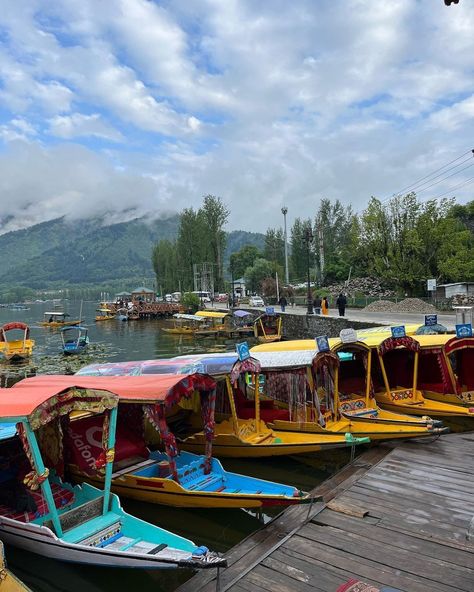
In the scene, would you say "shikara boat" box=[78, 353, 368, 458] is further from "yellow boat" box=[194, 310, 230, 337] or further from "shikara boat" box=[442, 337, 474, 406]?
"yellow boat" box=[194, 310, 230, 337]

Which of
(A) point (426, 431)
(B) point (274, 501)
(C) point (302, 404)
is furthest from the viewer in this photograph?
(C) point (302, 404)

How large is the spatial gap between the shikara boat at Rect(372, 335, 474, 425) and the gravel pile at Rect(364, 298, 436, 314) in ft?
63.6

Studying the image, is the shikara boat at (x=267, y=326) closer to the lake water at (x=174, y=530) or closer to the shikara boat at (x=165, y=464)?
the lake water at (x=174, y=530)

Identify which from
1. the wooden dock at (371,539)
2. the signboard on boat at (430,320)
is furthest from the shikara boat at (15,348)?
the wooden dock at (371,539)

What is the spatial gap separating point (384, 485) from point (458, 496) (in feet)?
4.02

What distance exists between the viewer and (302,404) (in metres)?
11.4

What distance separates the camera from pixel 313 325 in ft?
112

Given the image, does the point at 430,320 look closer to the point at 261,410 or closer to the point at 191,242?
the point at 261,410

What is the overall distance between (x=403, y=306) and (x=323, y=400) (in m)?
25.3

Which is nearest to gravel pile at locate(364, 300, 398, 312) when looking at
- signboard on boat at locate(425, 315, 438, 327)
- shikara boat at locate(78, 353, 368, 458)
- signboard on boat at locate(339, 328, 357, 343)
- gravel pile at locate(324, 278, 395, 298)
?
gravel pile at locate(324, 278, 395, 298)

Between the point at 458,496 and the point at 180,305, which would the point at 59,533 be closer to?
the point at 458,496

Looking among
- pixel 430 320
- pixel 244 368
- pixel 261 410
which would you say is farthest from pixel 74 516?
pixel 430 320

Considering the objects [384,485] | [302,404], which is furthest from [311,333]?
[384,485]

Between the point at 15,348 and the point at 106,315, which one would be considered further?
the point at 106,315
